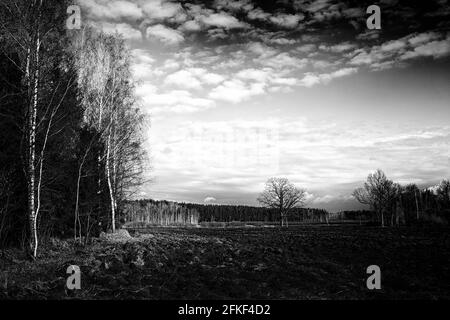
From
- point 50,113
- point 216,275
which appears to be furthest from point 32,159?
point 216,275

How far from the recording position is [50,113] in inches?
486

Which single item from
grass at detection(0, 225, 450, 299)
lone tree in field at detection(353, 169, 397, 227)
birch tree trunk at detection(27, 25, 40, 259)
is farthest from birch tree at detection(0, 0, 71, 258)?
lone tree in field at detection(353, 169, 397, 227)

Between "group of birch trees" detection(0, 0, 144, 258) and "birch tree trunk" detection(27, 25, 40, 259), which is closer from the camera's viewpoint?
"birch tree trunk" detection(27, 25, 40, 259)

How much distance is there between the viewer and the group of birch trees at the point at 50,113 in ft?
36.9

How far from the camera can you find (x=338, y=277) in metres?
10.5

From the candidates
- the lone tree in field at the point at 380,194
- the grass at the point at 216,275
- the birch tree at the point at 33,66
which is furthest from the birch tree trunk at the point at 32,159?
the lone tree in field at the point at 380,194

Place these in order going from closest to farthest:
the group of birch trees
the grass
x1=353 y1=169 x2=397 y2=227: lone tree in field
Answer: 1. the grass
2. the group of birch trees
3. x1=353 y1=169 x2=397 y2=227: lone tree in field

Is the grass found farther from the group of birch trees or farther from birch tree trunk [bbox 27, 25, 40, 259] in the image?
the group of birch trees

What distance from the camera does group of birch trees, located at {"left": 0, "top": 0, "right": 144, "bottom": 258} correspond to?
11234 mm

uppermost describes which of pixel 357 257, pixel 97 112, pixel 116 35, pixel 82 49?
pixel 116 35
